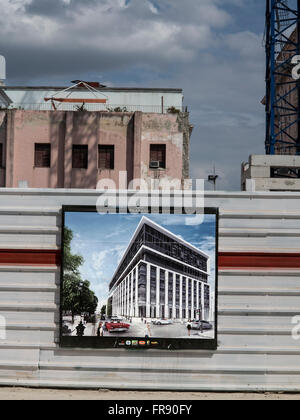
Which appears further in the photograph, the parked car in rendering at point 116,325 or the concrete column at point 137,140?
the concrete column at point 137,140

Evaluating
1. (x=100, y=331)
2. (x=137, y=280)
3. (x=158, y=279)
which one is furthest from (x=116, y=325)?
(x=158, y=279)

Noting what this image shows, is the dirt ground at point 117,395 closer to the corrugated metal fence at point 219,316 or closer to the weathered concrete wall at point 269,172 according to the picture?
the corrugated metal fence at point 219,316

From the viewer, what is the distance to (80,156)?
37188 millimetres

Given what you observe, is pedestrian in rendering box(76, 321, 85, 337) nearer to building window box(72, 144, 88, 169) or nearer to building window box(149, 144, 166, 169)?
building window box(149, 144, 166, 169)

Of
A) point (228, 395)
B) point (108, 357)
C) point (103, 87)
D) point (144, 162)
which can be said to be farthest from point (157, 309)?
point (103, 87)

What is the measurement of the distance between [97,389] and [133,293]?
5.72 feet

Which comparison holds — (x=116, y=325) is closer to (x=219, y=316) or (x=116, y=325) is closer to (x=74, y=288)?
(x=74, y=288)

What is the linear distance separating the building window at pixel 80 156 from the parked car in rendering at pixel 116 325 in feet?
86.5

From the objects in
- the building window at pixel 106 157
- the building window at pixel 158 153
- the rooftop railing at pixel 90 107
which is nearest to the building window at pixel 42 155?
the building window at pixel 106 157

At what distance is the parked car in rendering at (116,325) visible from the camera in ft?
36.4

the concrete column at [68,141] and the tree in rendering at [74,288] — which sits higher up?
the concrete column at [68,141]

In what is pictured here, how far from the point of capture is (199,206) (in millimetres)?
11242

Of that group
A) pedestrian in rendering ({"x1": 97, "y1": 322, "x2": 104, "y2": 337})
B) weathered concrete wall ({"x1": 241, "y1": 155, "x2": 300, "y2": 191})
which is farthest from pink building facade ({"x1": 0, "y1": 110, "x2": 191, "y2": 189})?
pedestrian in rendering ({"x1": 97, "y1": 322, "x2": 104, "y2": 337})

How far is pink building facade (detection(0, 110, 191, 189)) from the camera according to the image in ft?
120
